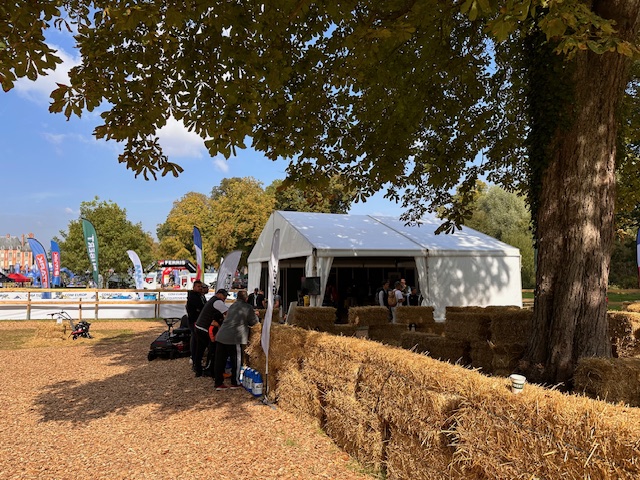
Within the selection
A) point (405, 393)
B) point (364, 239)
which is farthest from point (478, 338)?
point (364, 239)

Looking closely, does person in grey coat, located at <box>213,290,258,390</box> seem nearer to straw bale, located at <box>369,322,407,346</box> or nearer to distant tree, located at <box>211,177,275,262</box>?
straw bale, located at <box>369,322,407,346</box>

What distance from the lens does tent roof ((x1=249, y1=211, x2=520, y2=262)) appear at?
1517 centimetres

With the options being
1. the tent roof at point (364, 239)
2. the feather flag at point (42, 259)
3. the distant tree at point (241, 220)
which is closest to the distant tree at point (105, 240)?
the distant tree at point (241, 220)

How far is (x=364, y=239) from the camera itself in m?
16.1

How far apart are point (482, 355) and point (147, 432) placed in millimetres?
5038

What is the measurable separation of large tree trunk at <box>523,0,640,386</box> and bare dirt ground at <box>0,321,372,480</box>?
2.87 metres

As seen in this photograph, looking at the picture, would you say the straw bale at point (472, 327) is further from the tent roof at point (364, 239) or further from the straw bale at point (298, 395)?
the tent roof at point (364, 239)

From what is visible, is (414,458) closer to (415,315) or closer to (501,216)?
(415,315)

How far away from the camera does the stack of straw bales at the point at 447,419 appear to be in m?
2.54

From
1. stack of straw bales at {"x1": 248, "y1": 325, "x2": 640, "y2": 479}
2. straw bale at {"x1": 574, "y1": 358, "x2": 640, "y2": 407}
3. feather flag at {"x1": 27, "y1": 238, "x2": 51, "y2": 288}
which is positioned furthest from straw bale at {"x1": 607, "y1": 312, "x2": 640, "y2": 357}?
feather flag at {"x1": 27, "y1": 238, "x2": 51, "y2": 288}

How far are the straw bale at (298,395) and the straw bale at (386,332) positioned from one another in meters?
5.14

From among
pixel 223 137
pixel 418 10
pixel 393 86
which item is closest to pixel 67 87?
pixel 223 137

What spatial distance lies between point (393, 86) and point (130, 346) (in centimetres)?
974

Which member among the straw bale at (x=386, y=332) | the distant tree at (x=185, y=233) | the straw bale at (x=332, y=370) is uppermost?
the distant tree at (x=185, y=233)
